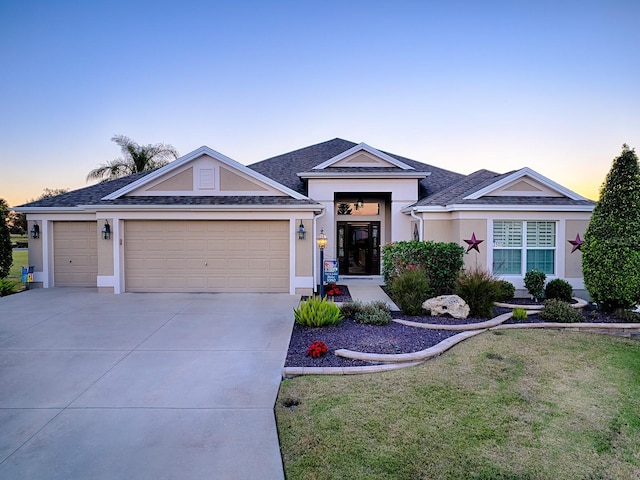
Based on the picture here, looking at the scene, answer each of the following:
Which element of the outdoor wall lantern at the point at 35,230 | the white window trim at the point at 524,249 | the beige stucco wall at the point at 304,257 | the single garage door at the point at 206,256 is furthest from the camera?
the outdoor wall lantern at the point at 35,230

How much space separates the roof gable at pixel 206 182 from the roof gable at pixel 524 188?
21.2 ft

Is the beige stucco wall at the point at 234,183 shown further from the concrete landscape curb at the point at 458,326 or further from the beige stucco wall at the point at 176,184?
the concrete landscape curb at the point at 458,326

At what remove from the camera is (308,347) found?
6.15 metres

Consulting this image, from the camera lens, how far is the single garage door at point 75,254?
504 inches

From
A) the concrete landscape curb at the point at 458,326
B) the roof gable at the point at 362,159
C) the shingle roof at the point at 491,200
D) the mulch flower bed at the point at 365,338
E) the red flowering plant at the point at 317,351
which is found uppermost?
the roof gable at the point at 362,159

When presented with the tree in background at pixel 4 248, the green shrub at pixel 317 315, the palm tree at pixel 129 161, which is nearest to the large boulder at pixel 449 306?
the green shrub at pixel 317 315

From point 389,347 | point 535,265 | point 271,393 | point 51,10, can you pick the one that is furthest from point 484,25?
point 51,10

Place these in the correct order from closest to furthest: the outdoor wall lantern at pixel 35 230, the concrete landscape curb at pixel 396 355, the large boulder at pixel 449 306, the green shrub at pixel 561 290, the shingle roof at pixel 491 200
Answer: the concrete landscape curb at pixel 396 355 → the large boulder at pixel 449 306 → the green shrub at pixel 561 290 → the shingle roof at pixel 491 200 → the outdoor wall lantern at pixel 35 230

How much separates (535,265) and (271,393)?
34.6ft

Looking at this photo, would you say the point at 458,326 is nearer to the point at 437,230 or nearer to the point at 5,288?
the point at 437,230

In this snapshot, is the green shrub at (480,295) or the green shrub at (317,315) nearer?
the green shrub at (317,315)

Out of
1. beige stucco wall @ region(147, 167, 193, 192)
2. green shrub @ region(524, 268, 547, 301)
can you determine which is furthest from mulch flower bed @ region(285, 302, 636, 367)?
beige stucco wall @ region(147, 167, 193, 192)

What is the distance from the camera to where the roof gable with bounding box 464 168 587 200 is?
11.4 metres

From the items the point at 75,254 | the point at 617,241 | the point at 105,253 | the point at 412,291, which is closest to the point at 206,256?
the point at 105,253
